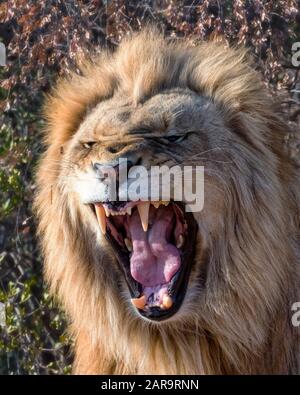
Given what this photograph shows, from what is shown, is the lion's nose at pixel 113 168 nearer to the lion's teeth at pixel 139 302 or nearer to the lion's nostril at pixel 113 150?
the lion's nostril at pixel 113 150

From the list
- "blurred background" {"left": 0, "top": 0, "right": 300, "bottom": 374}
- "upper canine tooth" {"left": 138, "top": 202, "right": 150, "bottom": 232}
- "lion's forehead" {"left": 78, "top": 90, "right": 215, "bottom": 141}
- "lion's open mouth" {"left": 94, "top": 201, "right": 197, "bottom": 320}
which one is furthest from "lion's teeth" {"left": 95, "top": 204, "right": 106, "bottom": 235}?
"blurred background" {"left": 0, "top": 0, "right": 300, "bottom": 374}

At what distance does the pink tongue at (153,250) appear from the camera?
137 inches

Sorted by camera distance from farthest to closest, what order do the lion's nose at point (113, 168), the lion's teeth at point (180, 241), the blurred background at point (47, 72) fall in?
the blurred background at point (47, 72)
the lion's teeth at point (180, 241)
the lion's nose at point (113, 168)

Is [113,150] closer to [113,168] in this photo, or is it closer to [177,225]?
[113,168]

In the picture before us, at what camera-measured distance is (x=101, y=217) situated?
341 cm

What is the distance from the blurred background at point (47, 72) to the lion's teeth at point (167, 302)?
2.52 feet

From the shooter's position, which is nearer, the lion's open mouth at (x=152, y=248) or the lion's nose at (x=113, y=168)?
the lion's nose at (x=113, y=168)

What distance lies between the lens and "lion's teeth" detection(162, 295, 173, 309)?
3.37 meters

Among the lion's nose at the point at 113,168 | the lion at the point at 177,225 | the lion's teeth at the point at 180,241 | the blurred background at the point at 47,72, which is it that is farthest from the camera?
the blurred background at the point at 47,72

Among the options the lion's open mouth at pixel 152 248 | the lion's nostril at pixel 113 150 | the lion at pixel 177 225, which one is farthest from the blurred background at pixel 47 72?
the lion's nostril at pixel 113 150

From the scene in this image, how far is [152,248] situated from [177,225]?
0.40ft

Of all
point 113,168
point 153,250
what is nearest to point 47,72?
point 153,250

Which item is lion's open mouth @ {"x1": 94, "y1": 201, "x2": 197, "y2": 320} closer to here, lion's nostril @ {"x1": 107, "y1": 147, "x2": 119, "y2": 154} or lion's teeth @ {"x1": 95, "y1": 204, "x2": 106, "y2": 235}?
lion's teeth @ {"x1": 95, "y1": 204, "x2": 106, "y2": 235}

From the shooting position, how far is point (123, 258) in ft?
11.6
